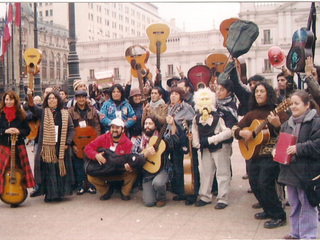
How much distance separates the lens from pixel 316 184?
3.74m

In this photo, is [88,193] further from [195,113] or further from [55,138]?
[195,113]

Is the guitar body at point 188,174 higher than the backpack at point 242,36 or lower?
lower

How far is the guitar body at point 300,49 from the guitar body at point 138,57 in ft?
10.5

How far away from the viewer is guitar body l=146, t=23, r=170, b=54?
7.06m

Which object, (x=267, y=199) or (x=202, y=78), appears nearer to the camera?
(x=267, y=199)

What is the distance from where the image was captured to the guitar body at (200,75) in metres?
6.84

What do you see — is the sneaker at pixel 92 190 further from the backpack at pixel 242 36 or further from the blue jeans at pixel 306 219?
the blue jeans at pixel 306 219

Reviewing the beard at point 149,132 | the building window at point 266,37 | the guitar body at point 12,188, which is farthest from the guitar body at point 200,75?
the guitar body at point 12,188

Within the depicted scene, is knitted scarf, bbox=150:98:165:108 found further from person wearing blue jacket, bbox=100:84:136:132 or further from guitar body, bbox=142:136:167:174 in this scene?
guitar body, bbox=142:136:167:174

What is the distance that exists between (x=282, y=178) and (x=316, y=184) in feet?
1.12

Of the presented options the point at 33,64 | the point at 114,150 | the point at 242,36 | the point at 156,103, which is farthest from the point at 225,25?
the point at 33,64

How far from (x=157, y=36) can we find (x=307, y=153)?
13.7ft

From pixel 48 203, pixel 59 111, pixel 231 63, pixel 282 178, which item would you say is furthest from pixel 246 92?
pixel 48 203

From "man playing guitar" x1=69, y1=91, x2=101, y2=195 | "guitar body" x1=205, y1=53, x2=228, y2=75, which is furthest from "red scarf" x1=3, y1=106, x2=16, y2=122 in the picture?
"guitar body" x1=205, y1=53, x2=228, y2=75
